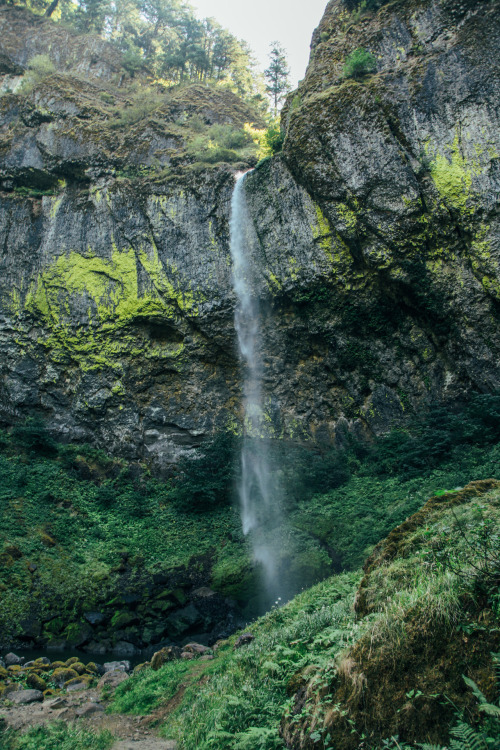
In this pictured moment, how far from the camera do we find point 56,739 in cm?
457

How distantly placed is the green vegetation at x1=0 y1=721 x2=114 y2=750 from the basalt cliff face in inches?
469

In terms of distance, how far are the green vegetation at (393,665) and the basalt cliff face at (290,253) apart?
34.0 feet

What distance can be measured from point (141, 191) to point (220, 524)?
13399 mm

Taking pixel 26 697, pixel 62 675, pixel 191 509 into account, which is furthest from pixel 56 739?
pixel 191 509

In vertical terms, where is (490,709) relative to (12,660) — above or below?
above

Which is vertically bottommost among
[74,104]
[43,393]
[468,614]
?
[468,614]

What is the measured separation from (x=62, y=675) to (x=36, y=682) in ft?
1.82

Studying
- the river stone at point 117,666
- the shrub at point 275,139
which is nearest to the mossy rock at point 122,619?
the river stone at point 117,666

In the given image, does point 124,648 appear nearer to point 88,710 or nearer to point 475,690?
point 88,710

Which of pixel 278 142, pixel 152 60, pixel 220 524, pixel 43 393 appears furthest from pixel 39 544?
pixel 152 60

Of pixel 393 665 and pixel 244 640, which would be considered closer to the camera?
pixel 393 665

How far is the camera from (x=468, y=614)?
8.34ft

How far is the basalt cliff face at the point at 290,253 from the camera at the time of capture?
41.6 feet

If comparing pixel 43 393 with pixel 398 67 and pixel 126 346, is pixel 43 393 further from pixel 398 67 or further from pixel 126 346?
pixel 398 67
